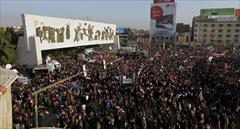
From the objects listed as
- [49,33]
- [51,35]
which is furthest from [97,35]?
[49,33]

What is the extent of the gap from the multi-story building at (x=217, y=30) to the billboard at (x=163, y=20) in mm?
33450

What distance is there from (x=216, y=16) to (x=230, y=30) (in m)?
6.66

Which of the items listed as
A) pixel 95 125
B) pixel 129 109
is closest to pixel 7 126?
pixel 95 125

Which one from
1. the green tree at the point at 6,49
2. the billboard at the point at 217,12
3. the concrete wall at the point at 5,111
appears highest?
the billboard at the point at 217,12

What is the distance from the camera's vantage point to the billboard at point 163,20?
3346 inches

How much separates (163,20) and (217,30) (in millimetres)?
38415

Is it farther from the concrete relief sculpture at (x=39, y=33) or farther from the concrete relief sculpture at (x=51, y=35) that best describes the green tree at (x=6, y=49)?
the concrete relief sculpture at (x=51, y=35)

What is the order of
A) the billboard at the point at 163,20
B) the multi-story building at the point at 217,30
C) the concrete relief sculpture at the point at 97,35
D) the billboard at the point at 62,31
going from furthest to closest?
the multi-story building at the point at 217,30 → the billboard at the point at 163,20 → the concrete relief sculpture at the point at 97,35 → the billboard at the point at 62,31

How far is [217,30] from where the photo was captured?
Result: 4656 inches

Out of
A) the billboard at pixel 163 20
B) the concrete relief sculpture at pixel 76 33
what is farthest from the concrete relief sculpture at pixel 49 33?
the billboard at pixel 163 20

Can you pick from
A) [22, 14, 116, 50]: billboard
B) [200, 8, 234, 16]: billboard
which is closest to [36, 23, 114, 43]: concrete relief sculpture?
[22, 14, 116, 50]: billboard

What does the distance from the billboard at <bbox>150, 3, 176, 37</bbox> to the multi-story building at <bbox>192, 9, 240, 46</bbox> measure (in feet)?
110

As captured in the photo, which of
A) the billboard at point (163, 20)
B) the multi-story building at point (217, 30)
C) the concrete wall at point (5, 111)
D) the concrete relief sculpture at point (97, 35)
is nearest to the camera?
the concrete wall at point (5, 111)

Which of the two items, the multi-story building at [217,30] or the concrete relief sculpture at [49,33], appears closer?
the concrete relief sculpture at [49,33]
